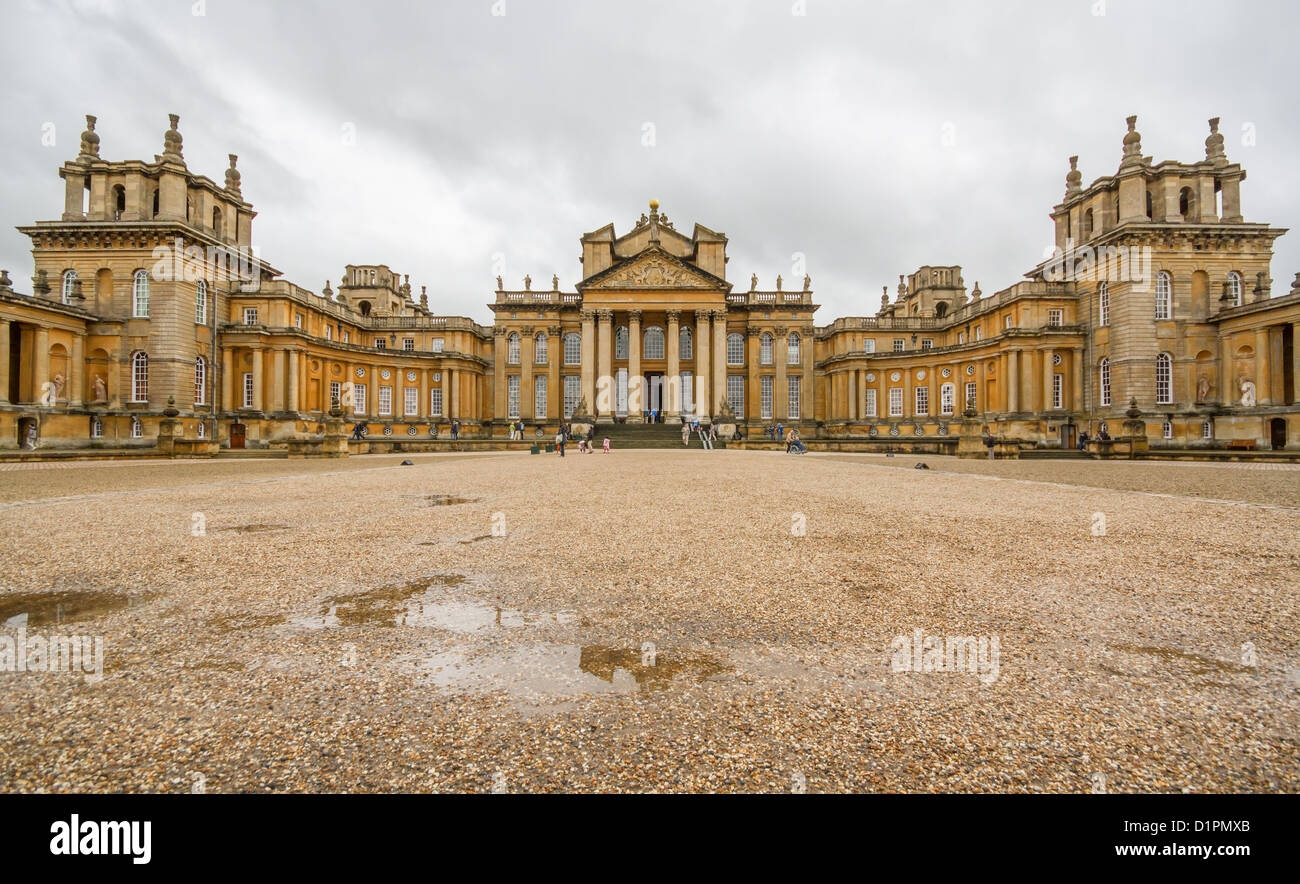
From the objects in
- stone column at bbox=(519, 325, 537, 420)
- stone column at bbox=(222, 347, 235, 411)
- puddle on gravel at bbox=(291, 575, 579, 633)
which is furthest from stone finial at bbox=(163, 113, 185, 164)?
puddle on gravel at bbox=(291, 575, 579, 633)

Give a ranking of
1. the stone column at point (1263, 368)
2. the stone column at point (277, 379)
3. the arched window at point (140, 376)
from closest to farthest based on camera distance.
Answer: the stone column at point (1263, 368)
the arched window at point (140, 376)
the stone column at point (277, 379)

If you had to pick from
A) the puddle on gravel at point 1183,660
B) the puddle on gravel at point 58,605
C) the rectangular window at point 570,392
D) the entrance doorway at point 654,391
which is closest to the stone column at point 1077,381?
the entrance doorway at point 654,391

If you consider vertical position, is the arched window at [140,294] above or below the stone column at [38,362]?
above

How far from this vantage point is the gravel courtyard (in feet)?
5.65

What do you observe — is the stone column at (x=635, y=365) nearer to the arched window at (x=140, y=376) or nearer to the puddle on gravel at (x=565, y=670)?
the arched window at (x=140, y=376)

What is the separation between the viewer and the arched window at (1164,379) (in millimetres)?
32306

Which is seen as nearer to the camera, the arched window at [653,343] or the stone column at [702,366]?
the stone column at [702,366]

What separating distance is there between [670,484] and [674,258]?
3573 cm

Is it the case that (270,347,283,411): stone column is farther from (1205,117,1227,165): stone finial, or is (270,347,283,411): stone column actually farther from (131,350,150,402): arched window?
(1205,117,1227,165): stone finial

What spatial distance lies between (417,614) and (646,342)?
150 feet

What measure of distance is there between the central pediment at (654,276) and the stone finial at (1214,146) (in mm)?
30543

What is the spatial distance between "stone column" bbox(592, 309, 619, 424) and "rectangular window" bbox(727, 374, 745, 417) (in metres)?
10.4
